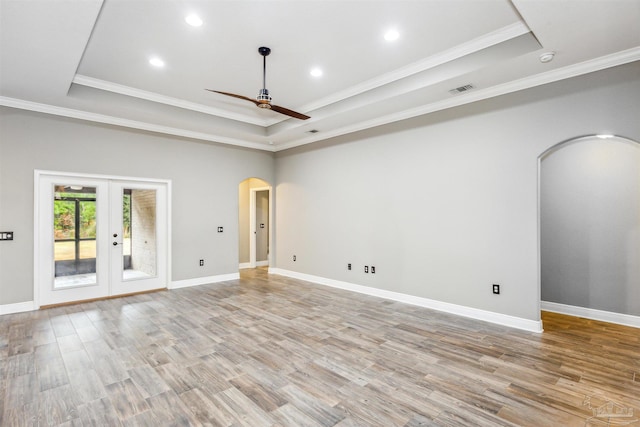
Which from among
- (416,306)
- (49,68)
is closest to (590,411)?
(416,306)

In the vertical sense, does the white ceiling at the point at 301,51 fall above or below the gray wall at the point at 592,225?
above

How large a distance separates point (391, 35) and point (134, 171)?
16.1 ft

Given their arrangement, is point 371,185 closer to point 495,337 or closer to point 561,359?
point 495,337

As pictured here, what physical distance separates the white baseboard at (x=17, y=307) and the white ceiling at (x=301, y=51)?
2909 millimetres

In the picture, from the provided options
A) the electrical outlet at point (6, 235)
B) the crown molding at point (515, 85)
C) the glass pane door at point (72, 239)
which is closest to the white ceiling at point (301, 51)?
the crown molding at point (515, 85)

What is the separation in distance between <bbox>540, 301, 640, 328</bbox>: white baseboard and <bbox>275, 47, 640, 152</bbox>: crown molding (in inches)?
124

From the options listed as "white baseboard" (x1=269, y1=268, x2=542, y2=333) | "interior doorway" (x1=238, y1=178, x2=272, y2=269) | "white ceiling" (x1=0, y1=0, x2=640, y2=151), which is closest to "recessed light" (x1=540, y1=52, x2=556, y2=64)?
"white ceiling" (x1=0, y1=0, x2=640, y2=151)

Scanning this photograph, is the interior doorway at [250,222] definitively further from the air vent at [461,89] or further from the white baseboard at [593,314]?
the white baseboard at [593,314]

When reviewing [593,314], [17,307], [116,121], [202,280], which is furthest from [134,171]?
[593,314]

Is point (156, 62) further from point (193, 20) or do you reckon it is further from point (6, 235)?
point (6, 235)

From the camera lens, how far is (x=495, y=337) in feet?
12.1

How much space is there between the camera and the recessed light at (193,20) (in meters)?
3.01

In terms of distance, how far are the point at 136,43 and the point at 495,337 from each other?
529 cm

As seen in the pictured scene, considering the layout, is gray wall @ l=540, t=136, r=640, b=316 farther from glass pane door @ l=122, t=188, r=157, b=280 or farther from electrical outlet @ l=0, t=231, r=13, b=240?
electrical outlet @ l=0, t=231, r=13, b=240
